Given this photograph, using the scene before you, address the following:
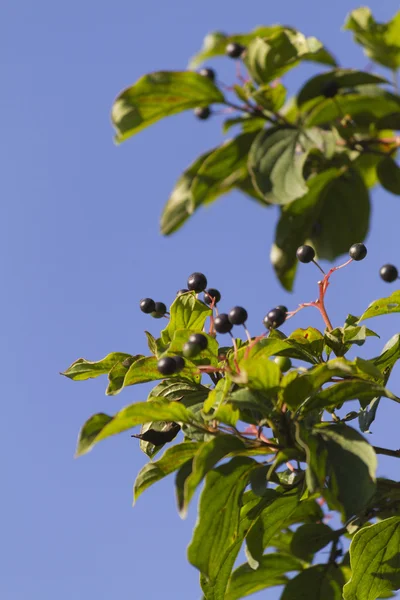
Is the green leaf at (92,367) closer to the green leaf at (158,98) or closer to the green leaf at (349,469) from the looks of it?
the green leaf at (349,469)

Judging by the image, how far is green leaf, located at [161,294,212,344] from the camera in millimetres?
2662

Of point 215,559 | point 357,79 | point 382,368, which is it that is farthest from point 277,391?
point 357,79

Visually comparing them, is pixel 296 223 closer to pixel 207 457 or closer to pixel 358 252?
pixel 358 252

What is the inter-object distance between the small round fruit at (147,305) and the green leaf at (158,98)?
32.5 inches

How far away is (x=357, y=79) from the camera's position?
341 centimetres

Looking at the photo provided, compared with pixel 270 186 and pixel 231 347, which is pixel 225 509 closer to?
pixel 231 347

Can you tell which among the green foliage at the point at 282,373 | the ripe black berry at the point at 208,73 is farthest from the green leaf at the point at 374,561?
the ripe black berry at the point at 208,73

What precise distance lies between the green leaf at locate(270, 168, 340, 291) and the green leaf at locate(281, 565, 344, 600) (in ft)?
4.37

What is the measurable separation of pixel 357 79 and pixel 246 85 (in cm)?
49

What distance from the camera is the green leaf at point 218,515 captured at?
220cm

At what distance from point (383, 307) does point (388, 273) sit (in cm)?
30

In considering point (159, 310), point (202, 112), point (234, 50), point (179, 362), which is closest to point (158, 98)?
point (202, 112)

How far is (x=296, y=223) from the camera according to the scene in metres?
3.88

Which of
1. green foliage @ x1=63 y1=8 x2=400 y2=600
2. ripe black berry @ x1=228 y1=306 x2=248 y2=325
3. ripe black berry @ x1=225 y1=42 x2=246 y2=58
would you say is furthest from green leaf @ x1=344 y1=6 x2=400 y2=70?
ripe black berry @ x1=228 y1=306 x2=248 y2=325
